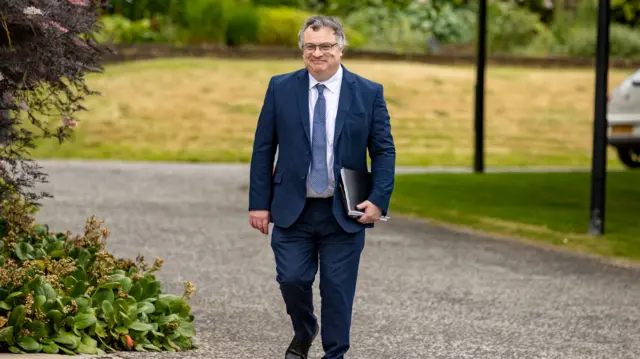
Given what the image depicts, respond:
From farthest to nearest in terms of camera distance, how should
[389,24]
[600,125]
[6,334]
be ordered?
[389,24] < [600,125] < [6,334]

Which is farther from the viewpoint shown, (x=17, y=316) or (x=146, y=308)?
(x=146, y=308)

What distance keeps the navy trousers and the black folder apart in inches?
5.2

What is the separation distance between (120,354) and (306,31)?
2038 mm

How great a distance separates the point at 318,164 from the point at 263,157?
27cm

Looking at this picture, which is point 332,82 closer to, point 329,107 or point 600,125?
point 329,107

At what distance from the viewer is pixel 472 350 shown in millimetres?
7652

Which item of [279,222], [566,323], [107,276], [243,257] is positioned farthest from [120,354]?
[243,257]

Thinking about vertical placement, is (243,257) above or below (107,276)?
below

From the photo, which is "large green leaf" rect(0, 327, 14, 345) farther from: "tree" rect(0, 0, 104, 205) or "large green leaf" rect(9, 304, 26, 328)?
"tree" rect(0, 0, 104, 205)

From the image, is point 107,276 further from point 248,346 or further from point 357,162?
point 357,162

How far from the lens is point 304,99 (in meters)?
6.21

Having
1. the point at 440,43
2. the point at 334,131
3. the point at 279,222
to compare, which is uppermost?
the point at 334,131

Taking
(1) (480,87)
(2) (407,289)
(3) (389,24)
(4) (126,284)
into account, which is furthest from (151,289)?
(3) (389,24)

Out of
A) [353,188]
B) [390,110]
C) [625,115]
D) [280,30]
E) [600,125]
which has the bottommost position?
[390,110]
